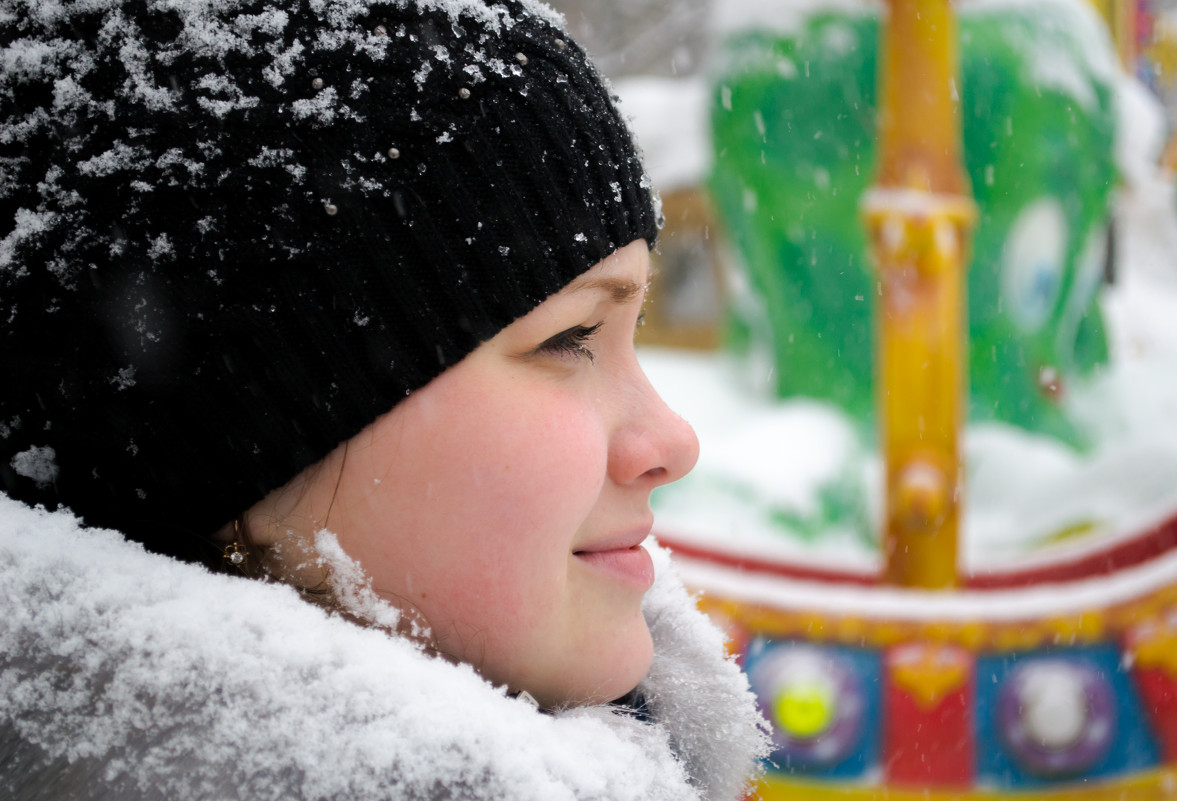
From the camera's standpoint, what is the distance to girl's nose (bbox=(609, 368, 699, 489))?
860 millimetres

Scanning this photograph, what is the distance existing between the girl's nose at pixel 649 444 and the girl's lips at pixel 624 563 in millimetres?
71

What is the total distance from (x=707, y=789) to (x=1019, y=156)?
325 cm

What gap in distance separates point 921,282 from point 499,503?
239cm

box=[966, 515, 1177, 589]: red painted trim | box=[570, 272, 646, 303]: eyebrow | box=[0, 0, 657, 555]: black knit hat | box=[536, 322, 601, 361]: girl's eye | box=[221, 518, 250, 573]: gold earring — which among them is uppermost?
box=[0, 0, 657, 555]: black knit hat

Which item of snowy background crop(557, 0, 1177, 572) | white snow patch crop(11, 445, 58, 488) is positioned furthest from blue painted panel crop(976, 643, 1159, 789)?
white snow patch crop(11, 445, 58, 488)

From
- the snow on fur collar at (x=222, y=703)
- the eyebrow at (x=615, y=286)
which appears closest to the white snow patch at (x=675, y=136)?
the eyebrow at (x=615, y=286)

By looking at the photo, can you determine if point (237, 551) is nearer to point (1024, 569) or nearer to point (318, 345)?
point (318, 345)

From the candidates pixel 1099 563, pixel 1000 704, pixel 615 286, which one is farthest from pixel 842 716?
pixel 615 286

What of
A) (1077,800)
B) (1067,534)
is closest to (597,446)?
(1077,800)

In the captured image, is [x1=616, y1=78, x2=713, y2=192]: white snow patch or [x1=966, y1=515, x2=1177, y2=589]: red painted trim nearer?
[x1=966, y1=515, x2=1177, y2=589]: red painted trim

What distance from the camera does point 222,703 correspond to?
0.63m

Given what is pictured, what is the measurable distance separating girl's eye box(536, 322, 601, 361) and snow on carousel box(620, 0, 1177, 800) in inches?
84.0

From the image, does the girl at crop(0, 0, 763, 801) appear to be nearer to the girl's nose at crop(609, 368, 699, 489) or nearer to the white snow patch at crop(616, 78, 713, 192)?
the girl's nose at crop(609, 368, 699, 489)

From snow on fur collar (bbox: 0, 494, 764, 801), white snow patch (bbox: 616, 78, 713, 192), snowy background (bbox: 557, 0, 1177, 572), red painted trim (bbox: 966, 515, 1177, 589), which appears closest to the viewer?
snow on fur collar (bbox: 0, 494, 764, 801)
